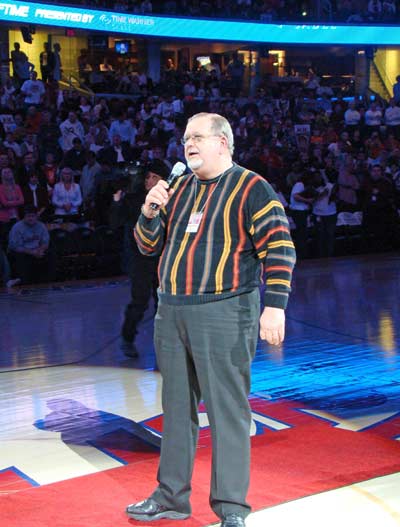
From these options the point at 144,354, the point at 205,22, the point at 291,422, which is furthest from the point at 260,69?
the point at 291,422

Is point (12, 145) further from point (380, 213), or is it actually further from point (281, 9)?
point (281, 9)

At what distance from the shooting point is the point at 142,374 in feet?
20.3

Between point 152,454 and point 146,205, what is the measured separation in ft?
5.35

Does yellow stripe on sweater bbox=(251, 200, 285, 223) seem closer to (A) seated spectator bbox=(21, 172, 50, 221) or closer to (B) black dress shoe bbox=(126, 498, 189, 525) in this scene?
(B) black dress shoe bbox=(126, 498, 189, 525)

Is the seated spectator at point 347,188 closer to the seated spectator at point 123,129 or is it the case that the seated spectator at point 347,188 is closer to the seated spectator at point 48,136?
the seated spectator at point 123,129

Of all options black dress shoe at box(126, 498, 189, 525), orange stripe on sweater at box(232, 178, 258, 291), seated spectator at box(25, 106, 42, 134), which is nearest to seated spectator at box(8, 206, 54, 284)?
seated spectator at box(25, 106, 42, 134)

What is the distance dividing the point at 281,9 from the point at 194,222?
23875 mm

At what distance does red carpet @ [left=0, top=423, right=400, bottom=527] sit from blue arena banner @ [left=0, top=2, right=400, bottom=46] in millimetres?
17588

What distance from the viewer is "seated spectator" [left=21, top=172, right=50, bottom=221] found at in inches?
420

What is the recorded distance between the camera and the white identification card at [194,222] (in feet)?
11.0

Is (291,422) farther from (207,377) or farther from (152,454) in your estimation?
(207,377)

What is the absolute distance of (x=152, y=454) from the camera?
4430mm

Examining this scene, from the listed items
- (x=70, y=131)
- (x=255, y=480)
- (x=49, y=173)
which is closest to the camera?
(x=255, y=480)

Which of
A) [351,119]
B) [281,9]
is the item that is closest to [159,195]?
[351,119]
